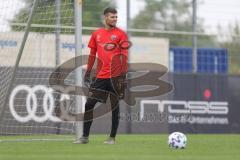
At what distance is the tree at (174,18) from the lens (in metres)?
21.5

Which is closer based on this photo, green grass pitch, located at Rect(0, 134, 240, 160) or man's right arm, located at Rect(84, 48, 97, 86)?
green grass pitch, located at Rect(0, 134, 240, 160)

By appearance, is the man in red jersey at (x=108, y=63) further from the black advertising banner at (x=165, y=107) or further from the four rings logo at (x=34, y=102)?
the four rings logo at (x=34, y=102)

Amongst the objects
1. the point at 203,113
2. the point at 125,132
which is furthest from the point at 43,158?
the point at 203,113

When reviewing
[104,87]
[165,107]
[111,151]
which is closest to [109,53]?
[104,87]

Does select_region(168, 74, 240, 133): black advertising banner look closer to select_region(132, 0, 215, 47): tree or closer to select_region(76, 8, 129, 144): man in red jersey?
select_region(132, 0, 215, 47): tree

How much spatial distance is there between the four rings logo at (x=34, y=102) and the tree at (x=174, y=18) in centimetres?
478

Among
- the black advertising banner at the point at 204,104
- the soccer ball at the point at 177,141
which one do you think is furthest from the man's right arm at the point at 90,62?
the black advertising banner at the point at 204,104

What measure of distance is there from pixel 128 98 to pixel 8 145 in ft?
23.0

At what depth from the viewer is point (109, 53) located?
526 inches

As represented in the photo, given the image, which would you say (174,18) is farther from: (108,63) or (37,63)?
(108,63)

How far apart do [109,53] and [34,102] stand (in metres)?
5.02

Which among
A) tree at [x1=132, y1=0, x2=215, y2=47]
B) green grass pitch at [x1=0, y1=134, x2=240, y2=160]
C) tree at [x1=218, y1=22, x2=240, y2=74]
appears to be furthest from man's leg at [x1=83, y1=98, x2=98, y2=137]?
tree at [x1=218, y1=22, x2=240, y2=74]

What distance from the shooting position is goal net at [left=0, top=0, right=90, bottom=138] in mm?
15726

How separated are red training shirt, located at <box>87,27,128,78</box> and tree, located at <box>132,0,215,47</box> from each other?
7.55 meters
